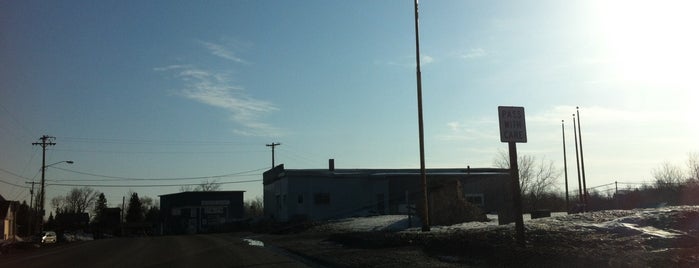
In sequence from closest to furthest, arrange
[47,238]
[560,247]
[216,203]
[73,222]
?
1. [560,247]
2. [47,238]
3. [216,203]
4. [73,222]

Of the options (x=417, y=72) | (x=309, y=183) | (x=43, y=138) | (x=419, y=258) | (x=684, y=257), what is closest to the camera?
(x=684, y=257)

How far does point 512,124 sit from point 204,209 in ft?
282

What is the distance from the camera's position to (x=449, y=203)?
35.9 meters

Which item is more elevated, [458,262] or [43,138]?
[43,138]

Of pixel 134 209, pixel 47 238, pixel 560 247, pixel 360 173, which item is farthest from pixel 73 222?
pixel 560 247

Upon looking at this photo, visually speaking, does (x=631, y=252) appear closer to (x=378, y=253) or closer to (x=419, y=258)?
(x=419, y=258)

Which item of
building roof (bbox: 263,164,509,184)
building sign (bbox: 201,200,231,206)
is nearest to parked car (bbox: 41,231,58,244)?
building roof (bbox: 263,164,509,184)

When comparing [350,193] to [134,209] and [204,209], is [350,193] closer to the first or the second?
[204,209]

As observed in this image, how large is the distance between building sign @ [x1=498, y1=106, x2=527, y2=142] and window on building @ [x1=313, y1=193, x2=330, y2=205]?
146ft

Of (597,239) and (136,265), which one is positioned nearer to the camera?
(597,239)

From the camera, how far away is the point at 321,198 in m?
60.8

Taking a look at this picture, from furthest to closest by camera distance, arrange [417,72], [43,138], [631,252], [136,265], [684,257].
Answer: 1. [43,138]
2. [417,72]
3. [136,265]
4. [631,252]
5. [684,257]

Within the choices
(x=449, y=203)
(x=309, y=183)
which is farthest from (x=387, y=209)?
(x=449, y=203)

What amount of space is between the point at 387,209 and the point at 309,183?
27.1 ft
